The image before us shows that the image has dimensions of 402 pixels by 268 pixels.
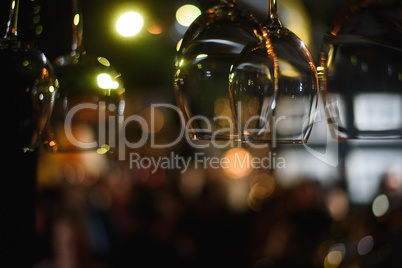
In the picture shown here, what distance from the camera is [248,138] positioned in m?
0.42

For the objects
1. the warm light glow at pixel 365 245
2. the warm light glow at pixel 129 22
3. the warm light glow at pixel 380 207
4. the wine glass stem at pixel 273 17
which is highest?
the warm light glow at pixel 129 22

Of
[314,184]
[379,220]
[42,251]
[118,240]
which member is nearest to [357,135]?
[379,220]

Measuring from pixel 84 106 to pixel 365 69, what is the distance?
0.31m

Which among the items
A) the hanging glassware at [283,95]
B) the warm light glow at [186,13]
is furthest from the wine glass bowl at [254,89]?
the warm light glow at [186,13]

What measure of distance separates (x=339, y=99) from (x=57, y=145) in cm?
32

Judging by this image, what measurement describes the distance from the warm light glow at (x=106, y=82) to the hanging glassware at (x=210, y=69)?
14 centimetres

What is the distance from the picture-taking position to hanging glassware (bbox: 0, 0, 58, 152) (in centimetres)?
45

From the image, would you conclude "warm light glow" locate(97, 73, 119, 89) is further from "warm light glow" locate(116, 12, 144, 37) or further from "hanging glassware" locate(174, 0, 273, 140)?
"warm light glow" locate(116, 12, 144, 37)

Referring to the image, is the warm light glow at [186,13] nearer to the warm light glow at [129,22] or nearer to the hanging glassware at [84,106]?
the warm light glow at [129,22]

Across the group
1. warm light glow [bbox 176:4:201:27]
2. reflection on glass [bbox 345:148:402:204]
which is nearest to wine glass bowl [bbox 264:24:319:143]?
warm light glow [bbox 176:4:201:27]

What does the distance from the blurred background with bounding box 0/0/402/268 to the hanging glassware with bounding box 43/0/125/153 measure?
49.8 inches

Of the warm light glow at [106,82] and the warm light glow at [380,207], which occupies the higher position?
the warm light glow at [106,82]

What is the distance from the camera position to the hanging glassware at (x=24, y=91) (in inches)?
17.9

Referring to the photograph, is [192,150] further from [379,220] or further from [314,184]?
[379,220]
